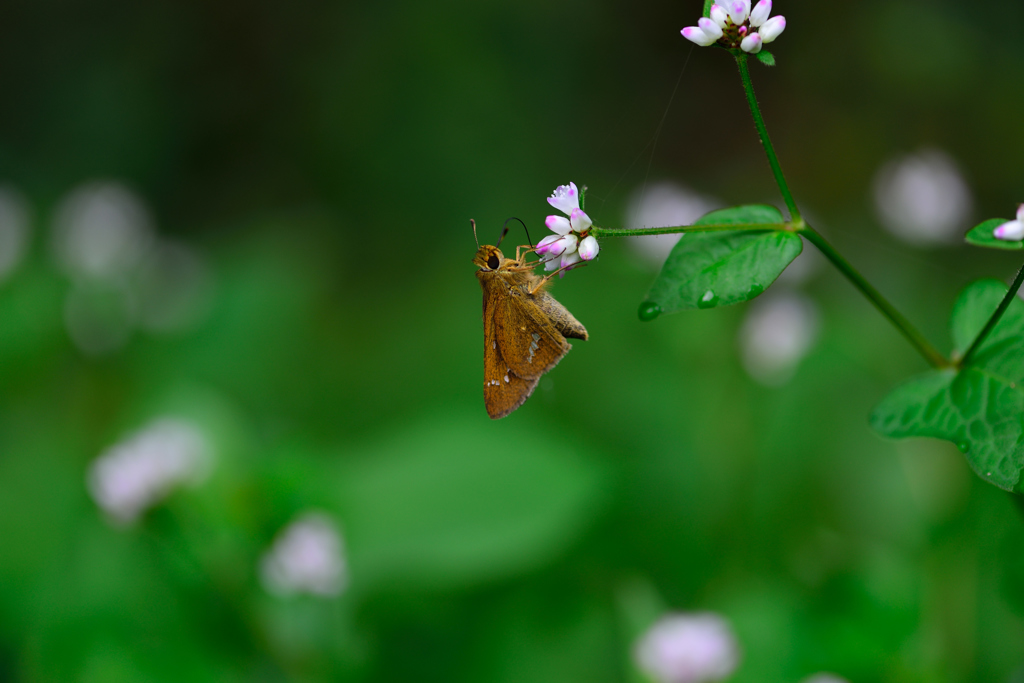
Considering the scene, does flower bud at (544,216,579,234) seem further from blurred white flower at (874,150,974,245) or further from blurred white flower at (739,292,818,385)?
blurred white flower at (874,150,974,245)

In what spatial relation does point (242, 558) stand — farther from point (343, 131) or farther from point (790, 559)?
point (343, 131)

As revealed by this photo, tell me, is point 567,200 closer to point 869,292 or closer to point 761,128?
point 761,128

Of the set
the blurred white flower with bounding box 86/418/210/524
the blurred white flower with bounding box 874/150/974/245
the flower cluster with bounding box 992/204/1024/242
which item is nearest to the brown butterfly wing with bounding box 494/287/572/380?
the flower cluster with bounding box 992/204/1024/242

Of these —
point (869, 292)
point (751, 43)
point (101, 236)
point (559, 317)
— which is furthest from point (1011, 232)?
point (101, 236)

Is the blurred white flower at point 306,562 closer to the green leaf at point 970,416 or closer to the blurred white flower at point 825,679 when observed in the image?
the blurred white flower at point 825,679

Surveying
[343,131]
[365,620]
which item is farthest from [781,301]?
[343,131]

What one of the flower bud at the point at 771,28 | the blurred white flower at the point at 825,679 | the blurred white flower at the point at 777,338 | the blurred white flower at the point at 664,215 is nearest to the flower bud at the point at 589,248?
the flower bud at the point at 771,28
